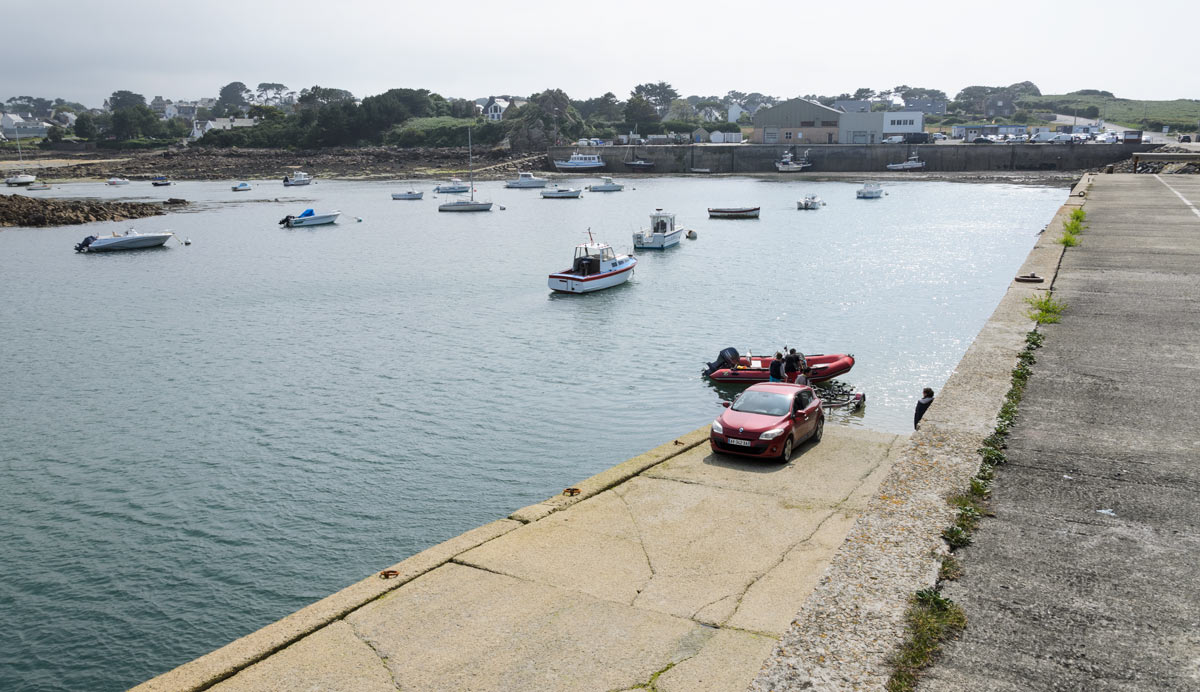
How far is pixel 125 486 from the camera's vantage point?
20031 mm

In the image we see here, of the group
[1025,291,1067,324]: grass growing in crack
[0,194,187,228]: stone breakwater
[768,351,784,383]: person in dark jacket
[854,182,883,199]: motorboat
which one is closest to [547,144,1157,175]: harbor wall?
[854,182,883,199]: motorboat

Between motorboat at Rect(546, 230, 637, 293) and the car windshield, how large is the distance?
27.8 m

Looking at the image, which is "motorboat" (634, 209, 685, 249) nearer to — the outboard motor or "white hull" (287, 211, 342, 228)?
the outboard motor

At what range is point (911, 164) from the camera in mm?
131750

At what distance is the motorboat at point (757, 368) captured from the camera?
2616 centimetres

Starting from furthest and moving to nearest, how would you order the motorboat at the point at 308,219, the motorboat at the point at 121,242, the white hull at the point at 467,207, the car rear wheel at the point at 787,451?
the white hull at the point at 467,207, the motorboat at the point at 308,219, the motorboat at the point at 121,242, the car rear wheel at the point at 787,451

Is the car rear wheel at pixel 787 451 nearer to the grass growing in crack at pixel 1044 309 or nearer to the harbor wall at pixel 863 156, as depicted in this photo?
the grass growing in crack at pixel 1044 309

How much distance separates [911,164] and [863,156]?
28.7 ft

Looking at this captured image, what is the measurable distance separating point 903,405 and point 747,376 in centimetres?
480

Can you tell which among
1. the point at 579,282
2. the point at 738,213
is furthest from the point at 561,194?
the point at 579,282

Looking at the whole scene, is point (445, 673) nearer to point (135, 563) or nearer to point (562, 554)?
point (562, 554)

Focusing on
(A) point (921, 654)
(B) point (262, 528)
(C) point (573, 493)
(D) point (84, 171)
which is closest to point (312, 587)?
(B) point (262, 528)

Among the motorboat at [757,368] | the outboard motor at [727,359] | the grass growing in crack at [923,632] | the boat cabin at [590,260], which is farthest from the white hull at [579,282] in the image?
the grass growing in crack at [923,632]

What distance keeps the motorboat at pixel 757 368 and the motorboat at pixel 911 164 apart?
4592 inches
